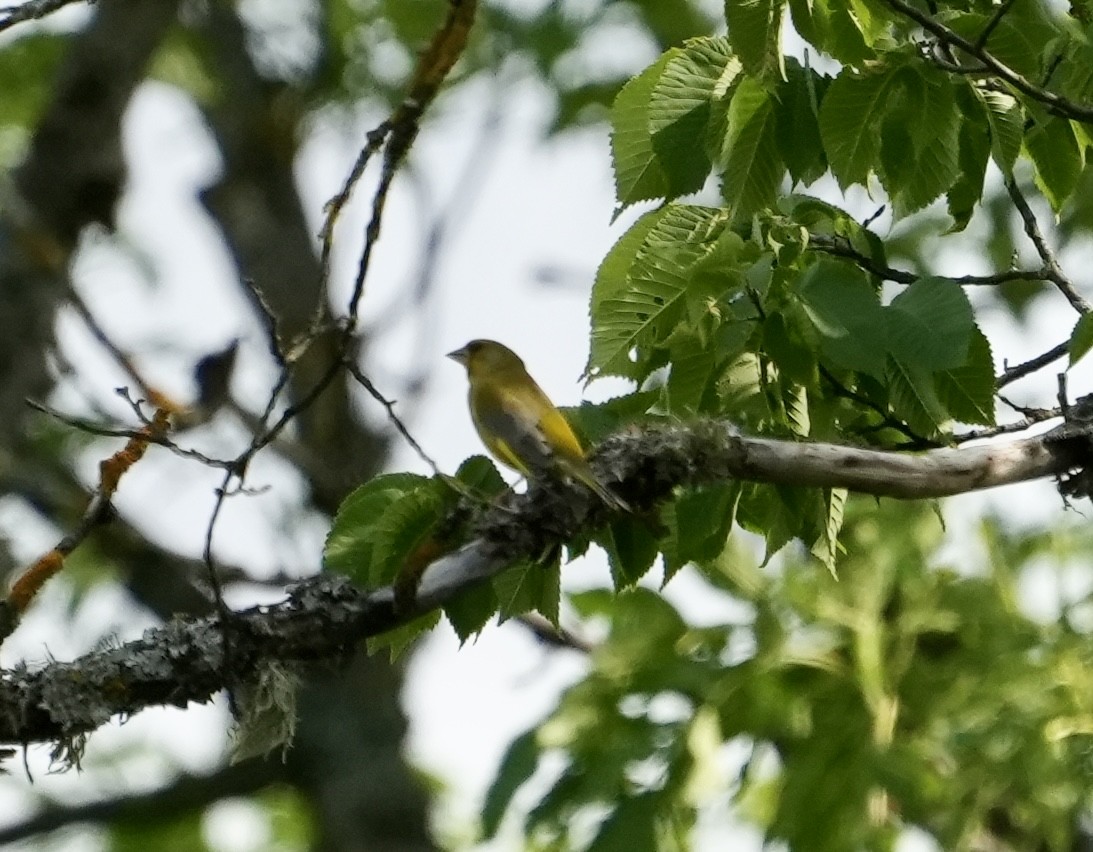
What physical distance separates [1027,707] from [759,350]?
3363mm

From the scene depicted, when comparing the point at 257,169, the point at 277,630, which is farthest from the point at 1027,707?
the point at 257,169

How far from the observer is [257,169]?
13219 mm

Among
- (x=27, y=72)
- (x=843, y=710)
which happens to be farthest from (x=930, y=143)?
(x=27, y=72)

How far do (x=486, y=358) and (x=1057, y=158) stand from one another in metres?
2.38

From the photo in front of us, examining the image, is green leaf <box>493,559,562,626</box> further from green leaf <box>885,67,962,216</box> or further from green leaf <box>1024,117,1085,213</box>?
green leaf <box>1024,117,1085,213</box>

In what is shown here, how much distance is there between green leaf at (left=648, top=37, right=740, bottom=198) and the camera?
3.04m

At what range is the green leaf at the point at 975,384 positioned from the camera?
296 cm

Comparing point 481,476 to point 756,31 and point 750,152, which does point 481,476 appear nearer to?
point 750,152

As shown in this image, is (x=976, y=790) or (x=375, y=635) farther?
(x=976, y=790)

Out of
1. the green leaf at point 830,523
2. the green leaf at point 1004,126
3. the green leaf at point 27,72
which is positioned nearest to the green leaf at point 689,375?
the green leaf at point 830,523

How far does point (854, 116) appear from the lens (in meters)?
2.92

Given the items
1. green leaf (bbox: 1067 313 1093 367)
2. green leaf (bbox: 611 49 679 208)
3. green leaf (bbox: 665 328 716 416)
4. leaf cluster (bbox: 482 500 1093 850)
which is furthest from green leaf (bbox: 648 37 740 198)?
leaf cluster (bbox: 482 500 1093 850)

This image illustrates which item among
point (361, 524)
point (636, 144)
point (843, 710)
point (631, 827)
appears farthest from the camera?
point (843, 710)

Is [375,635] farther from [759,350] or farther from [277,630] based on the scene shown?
[759,350]
